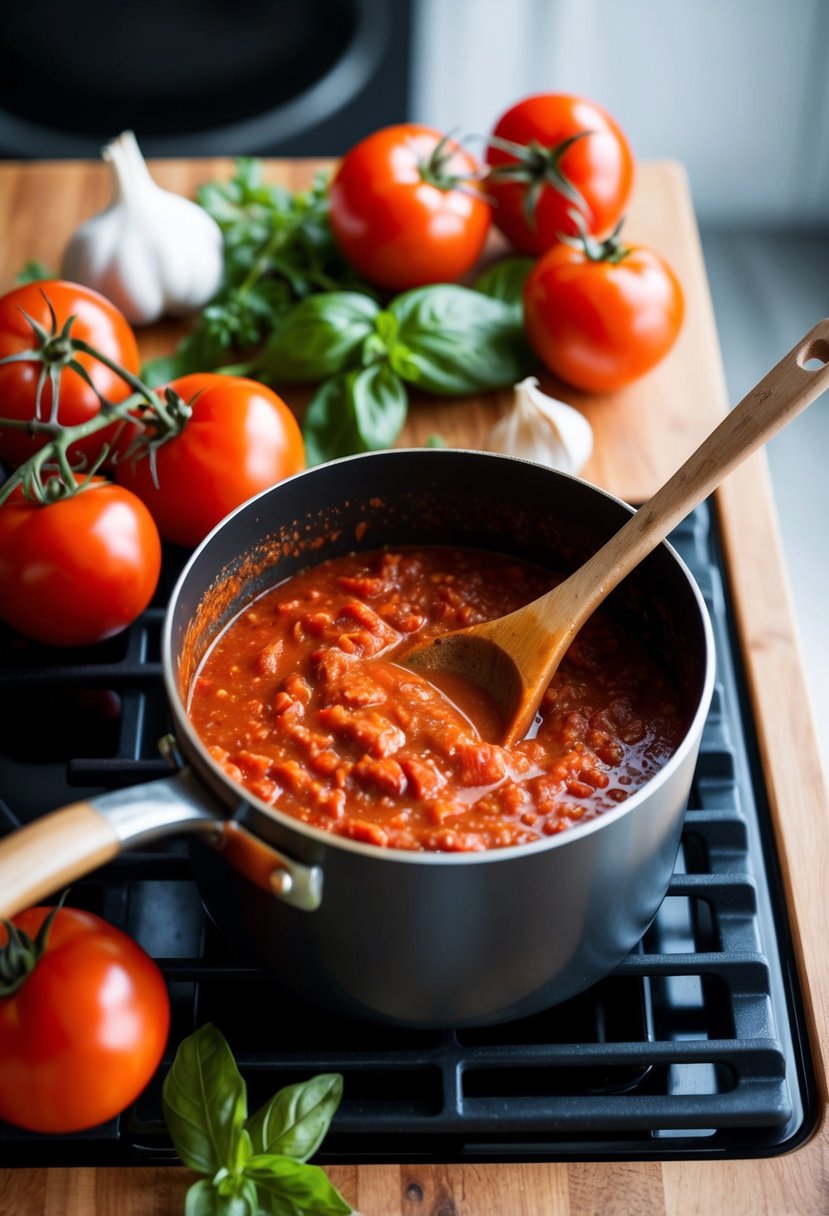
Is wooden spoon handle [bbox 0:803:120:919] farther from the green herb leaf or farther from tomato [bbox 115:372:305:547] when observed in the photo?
the green herb leaf

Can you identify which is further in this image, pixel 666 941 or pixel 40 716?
pixel 40 716

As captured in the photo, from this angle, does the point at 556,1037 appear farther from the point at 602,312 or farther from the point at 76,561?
the point at 602,312

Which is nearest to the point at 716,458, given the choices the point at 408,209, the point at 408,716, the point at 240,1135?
the point at 408,716

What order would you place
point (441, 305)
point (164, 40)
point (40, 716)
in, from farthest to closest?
point (164, 40)
point (441, 305)
point (40, 716)

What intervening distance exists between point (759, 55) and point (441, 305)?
1.57 m

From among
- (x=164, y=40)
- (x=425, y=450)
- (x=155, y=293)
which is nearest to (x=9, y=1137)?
(x=425, y=450)

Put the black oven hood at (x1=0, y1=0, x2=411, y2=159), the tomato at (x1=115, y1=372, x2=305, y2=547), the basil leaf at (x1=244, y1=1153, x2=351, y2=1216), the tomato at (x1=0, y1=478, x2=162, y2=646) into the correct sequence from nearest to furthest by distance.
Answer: the basil leaf at (x1=244, y1=1153, x2=351, y2=1216) < the tomato at (x1=0, y1=478, x2=162, y2=646) < the tomato at (x1=115, y1=372, x2=305, y2=547) < the black oven hood at (x1=0, y1=0, x2=411, y2=159)

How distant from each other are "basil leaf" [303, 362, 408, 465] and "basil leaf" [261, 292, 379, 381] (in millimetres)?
32

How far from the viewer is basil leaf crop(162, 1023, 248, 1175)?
3.53 feet

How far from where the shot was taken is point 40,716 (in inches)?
59.2

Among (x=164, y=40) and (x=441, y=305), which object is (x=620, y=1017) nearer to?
(x=441, y=305)

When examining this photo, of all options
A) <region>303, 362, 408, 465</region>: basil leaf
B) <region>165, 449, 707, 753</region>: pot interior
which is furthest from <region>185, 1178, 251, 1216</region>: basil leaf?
<region>303, 362, 408, 465</region>: basil leaf

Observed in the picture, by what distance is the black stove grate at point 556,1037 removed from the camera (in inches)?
44.6

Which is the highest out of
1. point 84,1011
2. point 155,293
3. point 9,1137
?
point 155,293
